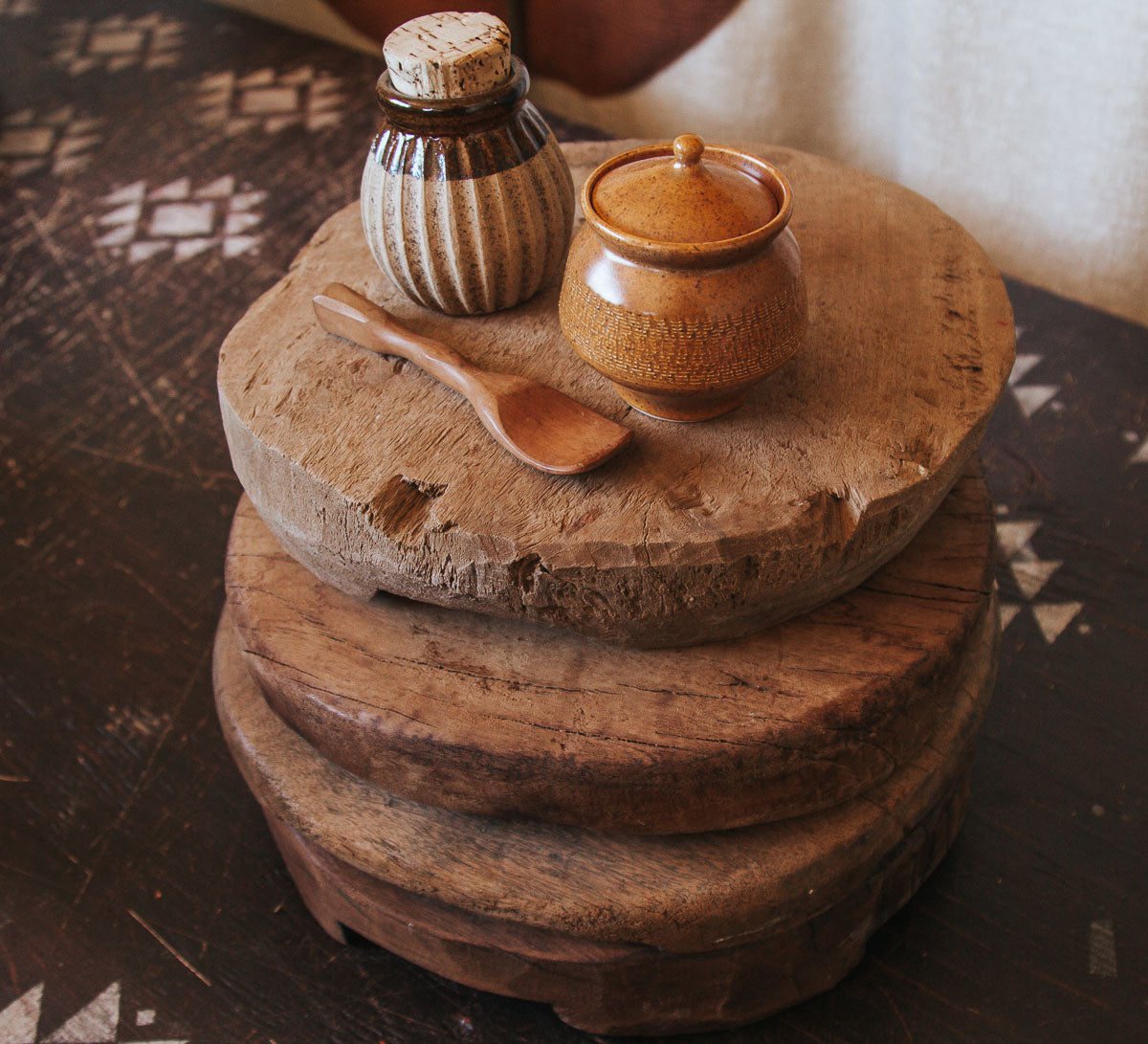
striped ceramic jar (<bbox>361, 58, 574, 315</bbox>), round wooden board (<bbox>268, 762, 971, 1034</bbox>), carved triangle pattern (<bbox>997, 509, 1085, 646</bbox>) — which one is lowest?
carved triangle pattern (<bbox>997, 509, 1085, 646</bbox>)

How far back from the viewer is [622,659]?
0.92 metres

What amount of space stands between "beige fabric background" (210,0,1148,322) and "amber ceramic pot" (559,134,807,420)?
1173 millimetres

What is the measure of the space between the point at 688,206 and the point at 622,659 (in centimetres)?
37

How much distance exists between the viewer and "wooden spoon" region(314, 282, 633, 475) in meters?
0.85

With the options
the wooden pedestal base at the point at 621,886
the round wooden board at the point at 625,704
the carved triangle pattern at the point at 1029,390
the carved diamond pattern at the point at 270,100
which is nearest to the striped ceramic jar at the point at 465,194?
the round wooden board at the point at 625,704

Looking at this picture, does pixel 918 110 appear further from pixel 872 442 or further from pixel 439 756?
pixel 439 756

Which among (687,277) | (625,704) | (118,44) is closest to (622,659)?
(625,704)

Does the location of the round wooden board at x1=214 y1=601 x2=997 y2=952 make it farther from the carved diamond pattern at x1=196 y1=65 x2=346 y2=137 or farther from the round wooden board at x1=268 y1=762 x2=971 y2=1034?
the carved diamond pattern at x1=196 y1=65 x2=346 y2=137

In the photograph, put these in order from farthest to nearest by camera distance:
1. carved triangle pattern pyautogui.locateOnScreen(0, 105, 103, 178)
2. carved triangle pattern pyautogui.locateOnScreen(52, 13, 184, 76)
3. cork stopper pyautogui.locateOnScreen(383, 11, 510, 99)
Answer: carved triangle pattern pyautogui.locateOnScreen(52, 13, 184, 76), carved triangle pattern pyautogui.locateOnScreen(0, 105, 103, 178), cork stopper pyautogui.locateOnScreen(383, 11, 510, 99)

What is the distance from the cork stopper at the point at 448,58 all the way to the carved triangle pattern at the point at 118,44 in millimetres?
2257

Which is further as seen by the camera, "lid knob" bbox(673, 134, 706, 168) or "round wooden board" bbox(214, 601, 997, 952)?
"round wooden board" bbox(214, 601, 997, 952)

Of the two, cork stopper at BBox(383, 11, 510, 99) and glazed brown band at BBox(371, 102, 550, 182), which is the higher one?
cork stopper at BBox(383, 11, 510, 99)

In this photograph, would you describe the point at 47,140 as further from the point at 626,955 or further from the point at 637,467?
the point at 626,955

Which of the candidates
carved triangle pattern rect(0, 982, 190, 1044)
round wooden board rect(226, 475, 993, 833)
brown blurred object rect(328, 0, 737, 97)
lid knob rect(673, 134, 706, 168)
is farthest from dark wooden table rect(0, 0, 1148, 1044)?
lid knob rect(673, 134, 706, 168)
